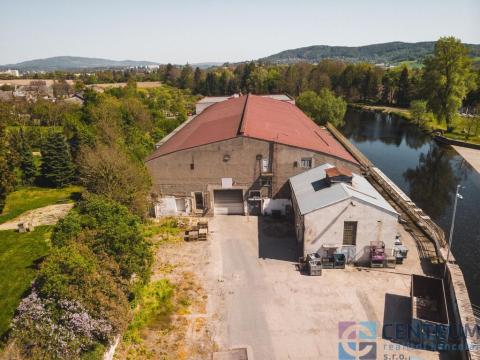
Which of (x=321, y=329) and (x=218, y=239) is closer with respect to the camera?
(x=321, y=329)

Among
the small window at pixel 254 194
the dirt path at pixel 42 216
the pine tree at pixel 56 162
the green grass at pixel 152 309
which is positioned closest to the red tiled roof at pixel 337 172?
the small window at pixel 254 194

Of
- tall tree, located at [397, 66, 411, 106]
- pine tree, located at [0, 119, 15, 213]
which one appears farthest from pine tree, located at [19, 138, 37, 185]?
tall tree, located at [397, 66, 411, 106]

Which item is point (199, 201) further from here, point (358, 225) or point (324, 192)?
point (358, 225)

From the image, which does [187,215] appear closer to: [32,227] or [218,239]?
[218,239]

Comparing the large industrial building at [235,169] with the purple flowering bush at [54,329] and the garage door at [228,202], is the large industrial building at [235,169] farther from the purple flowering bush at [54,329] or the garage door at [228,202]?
the purple flowering bush at [54,329]

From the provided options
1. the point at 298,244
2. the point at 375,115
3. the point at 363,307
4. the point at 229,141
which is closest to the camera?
the point at 363,307

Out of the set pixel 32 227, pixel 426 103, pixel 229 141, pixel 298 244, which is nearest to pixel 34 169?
pixel 32 227
